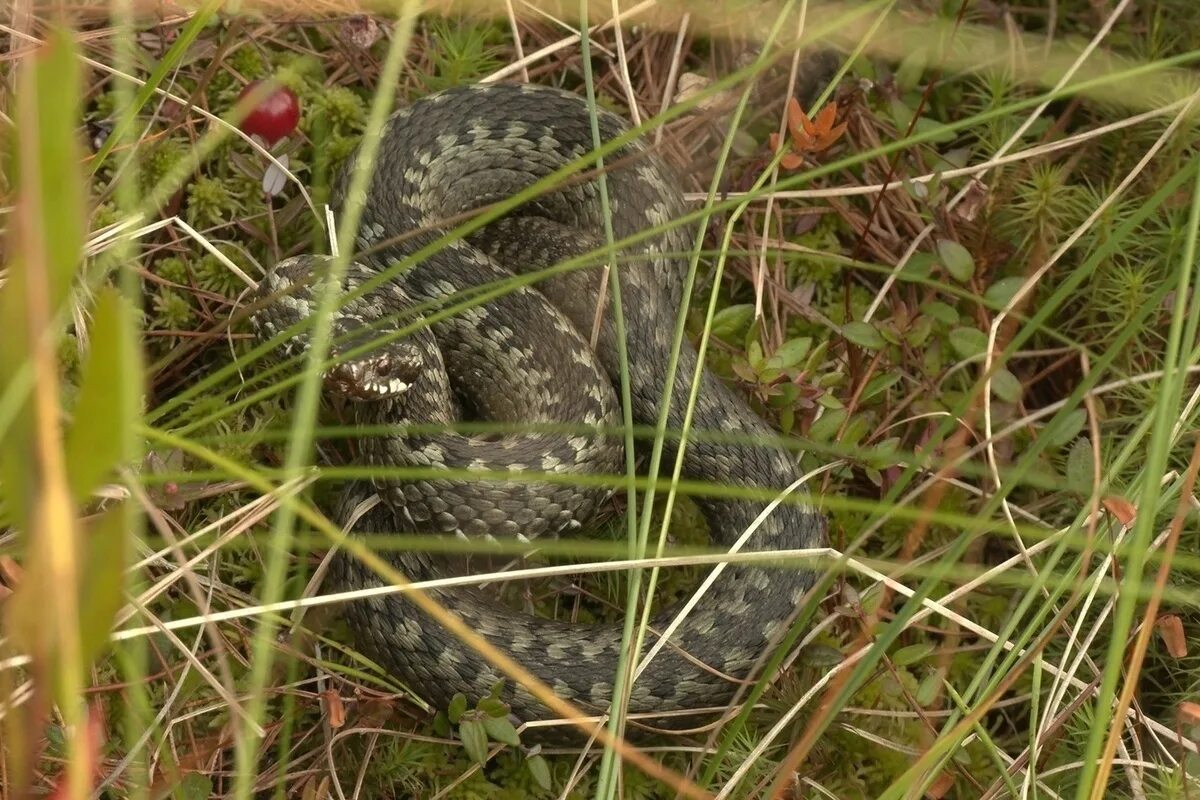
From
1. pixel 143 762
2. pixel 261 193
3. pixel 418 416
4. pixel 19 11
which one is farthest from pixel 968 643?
pixel 19 11

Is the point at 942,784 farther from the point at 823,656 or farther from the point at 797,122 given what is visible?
the point at 797,122

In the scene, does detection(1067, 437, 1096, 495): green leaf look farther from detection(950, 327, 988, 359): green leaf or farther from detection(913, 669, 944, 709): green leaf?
detection(913, 669, 944, 709): green leaf

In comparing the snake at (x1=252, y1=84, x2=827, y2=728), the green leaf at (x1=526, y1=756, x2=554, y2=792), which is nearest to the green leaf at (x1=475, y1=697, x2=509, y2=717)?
the snake at (x1=252, y1=84, x2=827, y2=728)

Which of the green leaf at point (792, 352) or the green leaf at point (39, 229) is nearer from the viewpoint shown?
the green leaf at point (39, 229)

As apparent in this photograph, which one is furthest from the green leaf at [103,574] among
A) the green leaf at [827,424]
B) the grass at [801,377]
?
the green leaf at [827,424]

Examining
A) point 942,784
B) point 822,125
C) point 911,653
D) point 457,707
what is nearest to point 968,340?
point 822,125

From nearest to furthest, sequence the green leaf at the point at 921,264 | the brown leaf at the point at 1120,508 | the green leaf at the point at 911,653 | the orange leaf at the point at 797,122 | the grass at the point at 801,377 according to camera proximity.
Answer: the brown leaf at the point at 1120,508 < the grass at the point at 801,377 < the green leaf at the point at 911,653 < the orange leaf at the point at 797,122 < the green leaf at the point at 921,264

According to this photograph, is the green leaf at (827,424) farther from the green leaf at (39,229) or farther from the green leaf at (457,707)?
the green leaf at (39,229)
